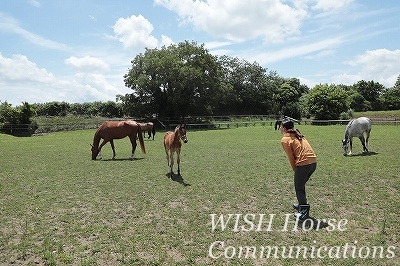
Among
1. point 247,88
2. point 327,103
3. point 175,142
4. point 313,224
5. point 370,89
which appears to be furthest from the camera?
point 370,89

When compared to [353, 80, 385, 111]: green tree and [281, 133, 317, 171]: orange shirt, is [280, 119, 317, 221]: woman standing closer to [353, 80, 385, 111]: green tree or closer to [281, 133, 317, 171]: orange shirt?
[281, 133, 317, 171]: orange shirt

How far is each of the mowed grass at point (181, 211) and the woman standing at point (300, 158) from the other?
54 centimetres

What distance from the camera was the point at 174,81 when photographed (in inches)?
1473

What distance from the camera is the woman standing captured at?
580 cm

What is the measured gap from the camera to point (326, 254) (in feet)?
15.3

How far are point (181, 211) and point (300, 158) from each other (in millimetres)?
2804

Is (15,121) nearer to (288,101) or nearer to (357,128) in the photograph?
(357,128)

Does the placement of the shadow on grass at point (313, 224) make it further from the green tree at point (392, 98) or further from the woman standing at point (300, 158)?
the green tree at point (392, 98)

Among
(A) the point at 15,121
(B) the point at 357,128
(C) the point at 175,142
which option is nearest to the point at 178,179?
(C) the point at 175,142

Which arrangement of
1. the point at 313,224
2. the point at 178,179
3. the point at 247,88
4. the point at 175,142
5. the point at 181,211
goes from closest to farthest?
the point at 313,224, the point at 181,211, the point at 178,179, the point at 175,142, the point at 247,88

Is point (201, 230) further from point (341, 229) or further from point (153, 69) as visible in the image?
point (153, 69)

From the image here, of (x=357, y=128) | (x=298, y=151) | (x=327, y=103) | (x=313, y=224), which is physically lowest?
(x=313, y=224)

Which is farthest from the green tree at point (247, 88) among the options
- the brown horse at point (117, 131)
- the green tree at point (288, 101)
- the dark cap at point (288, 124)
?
the dark cap at point (288, 124)

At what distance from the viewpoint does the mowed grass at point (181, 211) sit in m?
4.73
